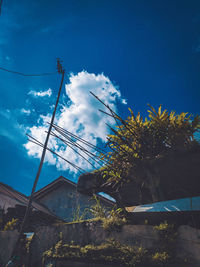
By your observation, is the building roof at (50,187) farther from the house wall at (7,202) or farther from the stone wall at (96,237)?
the stone wall at (96,237)

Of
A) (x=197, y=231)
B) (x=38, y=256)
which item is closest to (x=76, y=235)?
(x=38, y=256)

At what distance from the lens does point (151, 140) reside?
3076 mm

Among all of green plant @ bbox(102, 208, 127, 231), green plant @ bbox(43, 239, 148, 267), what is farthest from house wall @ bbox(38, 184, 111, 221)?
green plant @ bbox(102, 208, 127, 231)

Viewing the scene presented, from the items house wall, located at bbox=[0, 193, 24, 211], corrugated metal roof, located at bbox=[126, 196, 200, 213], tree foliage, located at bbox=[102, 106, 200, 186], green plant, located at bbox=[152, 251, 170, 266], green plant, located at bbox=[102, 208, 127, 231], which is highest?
tree foliage, located at bbox=[102, 106, 200, 186]

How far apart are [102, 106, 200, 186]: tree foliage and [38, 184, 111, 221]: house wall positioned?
1149cm

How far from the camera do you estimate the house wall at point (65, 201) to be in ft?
45.2

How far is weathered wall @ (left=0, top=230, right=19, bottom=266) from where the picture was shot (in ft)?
15.6

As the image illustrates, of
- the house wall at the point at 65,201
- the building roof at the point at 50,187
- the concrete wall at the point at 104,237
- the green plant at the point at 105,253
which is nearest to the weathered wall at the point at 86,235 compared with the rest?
the concrete wall at the point at 104,237

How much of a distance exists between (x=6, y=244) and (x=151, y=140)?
591cm

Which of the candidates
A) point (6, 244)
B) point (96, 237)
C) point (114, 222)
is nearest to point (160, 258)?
point (114, 222)

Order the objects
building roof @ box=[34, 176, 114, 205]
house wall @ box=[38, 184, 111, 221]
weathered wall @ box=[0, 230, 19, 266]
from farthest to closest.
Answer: building roof @ box=[34, 176, 114, 205]
house wall @ box=[38, 184, 111, 221]
weathered wall @ box=[0, 230, 19, 266]

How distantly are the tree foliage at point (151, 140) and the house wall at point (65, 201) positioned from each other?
11.5 metres

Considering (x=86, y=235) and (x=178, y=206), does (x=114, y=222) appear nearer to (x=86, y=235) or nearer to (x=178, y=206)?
(x=86, y=235)

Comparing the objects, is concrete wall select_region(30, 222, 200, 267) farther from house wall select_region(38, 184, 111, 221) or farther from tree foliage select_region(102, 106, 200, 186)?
house wall select_region(38, 184, 111, 221)
